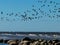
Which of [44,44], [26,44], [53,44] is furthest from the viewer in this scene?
[53,44]

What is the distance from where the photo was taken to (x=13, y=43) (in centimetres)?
5891

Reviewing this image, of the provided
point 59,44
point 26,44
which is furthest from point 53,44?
point 26,44

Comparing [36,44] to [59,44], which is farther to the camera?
[59,44]

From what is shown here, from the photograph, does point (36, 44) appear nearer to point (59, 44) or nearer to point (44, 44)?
point (44, 44)

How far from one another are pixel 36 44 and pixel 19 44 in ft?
21.1

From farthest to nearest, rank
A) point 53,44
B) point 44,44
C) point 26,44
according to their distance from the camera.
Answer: point 53,44
point 26,44
point 44,44

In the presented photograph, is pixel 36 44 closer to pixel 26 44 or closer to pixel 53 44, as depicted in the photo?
pixel 26 44

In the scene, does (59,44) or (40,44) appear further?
(59,44)

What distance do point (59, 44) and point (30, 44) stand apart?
5615 millimetres

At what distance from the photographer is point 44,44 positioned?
1984 inches

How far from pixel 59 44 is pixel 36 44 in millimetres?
6552

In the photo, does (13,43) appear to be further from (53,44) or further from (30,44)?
(53,44)

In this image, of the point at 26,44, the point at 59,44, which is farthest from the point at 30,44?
the point at 59,44

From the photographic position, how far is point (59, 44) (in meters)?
57.4
